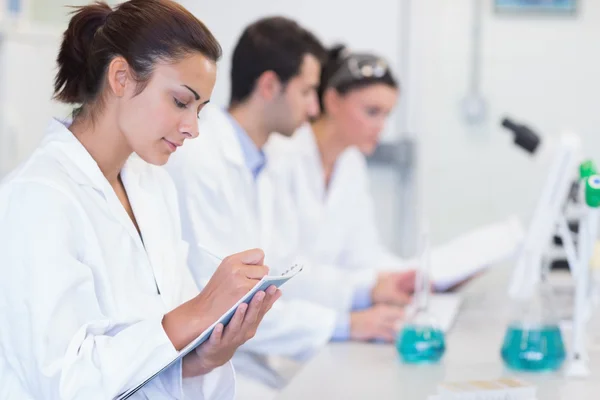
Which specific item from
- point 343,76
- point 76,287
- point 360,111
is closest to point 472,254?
point 360,111

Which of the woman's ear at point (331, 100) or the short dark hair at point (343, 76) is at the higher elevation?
the short dark hair at point (343, 76)

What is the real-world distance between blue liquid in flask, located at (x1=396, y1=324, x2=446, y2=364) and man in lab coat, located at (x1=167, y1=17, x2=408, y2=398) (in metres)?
0.22

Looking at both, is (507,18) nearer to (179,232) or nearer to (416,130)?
(416,130)

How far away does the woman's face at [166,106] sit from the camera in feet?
4.30

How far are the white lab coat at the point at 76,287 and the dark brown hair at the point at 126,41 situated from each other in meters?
0.09

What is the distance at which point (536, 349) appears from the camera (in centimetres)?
167

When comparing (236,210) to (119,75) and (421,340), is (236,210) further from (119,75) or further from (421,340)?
(119,75)

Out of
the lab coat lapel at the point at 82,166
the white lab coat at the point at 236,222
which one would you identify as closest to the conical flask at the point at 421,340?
the white lab coat at the point at 236,222

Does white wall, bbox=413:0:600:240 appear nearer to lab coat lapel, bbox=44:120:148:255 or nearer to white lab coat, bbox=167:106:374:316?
white lab coat, bbox=167:106:374:316

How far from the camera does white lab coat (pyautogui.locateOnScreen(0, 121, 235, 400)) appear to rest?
46.9 inches

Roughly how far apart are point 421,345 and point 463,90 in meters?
2.65

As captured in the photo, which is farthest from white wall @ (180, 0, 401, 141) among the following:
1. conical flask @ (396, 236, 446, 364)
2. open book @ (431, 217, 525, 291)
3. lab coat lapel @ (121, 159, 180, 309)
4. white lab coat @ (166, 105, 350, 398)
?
lab coat lapel @ (121, 159, 180, 309)

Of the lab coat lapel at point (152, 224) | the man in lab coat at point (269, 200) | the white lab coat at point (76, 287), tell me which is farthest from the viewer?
the man in lab coat at point (269, 200)

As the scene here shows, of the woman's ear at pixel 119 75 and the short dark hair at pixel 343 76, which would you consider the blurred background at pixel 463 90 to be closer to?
the short dark hair at pixel 343 76
